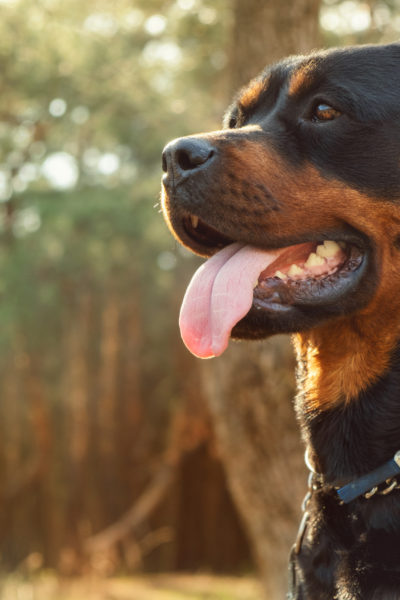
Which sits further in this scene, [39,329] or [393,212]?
[39,329]

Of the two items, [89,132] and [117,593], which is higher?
[89,132]

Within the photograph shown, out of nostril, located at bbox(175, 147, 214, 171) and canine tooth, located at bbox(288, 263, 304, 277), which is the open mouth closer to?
canine tooth, located at bbox(288, 263, 304, 277)

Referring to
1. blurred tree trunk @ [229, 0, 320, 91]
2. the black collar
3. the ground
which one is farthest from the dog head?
the ground

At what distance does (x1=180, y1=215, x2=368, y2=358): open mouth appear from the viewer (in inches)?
118

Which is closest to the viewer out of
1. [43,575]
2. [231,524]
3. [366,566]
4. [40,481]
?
[366,566]

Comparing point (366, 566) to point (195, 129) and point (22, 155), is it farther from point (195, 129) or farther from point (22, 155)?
point (22, 155)

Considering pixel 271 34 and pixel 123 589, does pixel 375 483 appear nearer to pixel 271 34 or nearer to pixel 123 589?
pixel 271 34

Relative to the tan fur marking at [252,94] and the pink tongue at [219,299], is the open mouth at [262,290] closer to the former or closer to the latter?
the pink tongue at [219,299]

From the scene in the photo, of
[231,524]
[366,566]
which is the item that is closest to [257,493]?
[366,566]

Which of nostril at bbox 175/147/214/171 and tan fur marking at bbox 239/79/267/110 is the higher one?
tan fur marking at bbox 239/79/267/110

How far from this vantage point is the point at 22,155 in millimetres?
12961

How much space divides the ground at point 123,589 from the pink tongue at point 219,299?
8933mm

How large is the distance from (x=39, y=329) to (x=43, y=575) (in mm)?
4434

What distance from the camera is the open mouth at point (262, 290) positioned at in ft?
9.81
